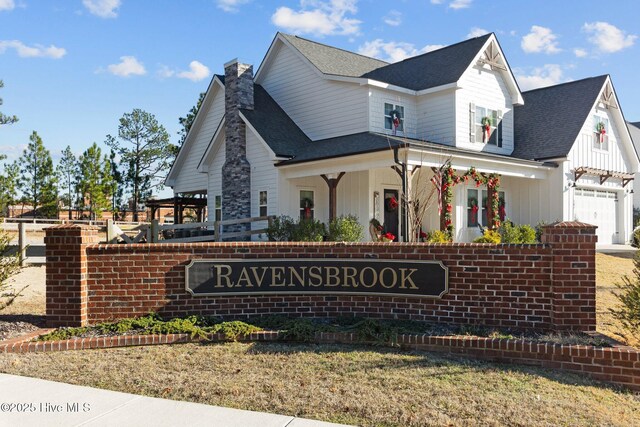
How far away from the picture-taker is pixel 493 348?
6.36 m

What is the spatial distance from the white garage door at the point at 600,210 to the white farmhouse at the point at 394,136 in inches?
3.7

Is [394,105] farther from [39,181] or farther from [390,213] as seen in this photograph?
[39,181]

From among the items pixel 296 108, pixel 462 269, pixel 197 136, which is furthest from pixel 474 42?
pixel 462 269

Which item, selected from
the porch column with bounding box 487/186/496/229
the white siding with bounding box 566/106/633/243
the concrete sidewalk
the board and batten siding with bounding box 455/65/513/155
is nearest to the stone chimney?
the board and batten siding with bounding box 455/65/513/155

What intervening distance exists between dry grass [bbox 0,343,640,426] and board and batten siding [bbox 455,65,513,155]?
14.4 meters

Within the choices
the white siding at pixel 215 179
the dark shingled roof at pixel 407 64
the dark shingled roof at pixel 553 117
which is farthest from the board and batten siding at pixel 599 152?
the white siding at pixel 215 179

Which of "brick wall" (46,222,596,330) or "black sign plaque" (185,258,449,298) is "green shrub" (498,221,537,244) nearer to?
"brick wall" (46,222,596,330)

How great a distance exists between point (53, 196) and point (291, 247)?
43.7m

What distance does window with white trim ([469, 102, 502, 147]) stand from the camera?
20.0m

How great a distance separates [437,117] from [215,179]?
9.35 m

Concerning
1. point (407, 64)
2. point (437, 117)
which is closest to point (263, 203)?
point (437, 117)

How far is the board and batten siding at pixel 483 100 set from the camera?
63.8 feet

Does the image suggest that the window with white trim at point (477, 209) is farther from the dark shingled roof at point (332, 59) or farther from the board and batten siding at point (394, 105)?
the dark shingled roof at point (332, 59)

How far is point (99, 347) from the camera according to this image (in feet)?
22.5
